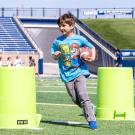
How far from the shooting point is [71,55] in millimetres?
10742

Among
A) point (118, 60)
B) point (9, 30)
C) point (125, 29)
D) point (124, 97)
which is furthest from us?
point (125, 29)

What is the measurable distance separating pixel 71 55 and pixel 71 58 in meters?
0.04

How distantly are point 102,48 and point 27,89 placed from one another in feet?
137

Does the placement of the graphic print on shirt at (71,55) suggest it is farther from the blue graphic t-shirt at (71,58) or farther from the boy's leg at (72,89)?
the boy's leg at (72,89)

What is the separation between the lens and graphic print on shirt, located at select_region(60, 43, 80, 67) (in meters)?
10.7

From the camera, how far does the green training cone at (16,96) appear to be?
33.9ft

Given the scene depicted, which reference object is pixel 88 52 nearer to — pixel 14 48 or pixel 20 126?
pixel 20 126

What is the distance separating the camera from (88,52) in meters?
10.5

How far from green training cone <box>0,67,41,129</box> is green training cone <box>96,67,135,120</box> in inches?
88.4

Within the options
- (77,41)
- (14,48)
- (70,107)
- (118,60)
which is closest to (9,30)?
(14,48)

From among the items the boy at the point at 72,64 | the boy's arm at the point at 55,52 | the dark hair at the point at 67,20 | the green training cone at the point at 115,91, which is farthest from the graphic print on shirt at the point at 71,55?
the green training cone at the point at 115,91

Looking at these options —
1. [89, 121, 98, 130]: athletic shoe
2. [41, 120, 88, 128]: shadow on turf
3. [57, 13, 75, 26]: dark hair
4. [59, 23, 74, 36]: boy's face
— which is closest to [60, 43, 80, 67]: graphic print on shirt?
[59, 23, 74, 36]: boy's face

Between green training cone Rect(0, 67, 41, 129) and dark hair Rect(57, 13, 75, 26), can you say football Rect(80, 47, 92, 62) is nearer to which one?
dark hair Rect(57, 13, 75, 26)

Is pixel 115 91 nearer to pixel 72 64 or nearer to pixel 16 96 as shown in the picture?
pixel 72 64
